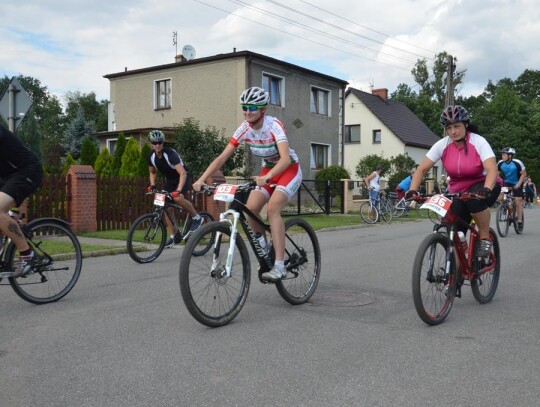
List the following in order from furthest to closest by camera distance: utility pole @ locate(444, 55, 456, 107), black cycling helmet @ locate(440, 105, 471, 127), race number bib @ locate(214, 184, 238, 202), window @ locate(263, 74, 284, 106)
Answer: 1. utility pole @ locate(444, 55, 456, 107)
2. window @ locate(263, 74, 284, 106)
3. black cycling helmet @ locate(440, 105, 471, 127)
4. race number bib @ locate(214, 184, 238, 202)

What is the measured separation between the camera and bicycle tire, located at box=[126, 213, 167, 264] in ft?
28.4

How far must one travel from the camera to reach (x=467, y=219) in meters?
5.83

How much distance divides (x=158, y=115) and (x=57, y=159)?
20.7 meters

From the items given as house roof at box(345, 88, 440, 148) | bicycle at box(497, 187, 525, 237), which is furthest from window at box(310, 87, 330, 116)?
bicycle at box(497, 187, 525, 237)

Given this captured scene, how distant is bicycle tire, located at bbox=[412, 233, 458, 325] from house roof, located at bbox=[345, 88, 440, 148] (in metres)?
39.4

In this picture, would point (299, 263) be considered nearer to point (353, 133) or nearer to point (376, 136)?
point (376, 136)

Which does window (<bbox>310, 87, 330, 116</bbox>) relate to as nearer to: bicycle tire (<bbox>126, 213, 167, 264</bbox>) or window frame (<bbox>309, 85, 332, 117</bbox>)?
window frame (<bbox>309, 85, 332, 117</bbox>)

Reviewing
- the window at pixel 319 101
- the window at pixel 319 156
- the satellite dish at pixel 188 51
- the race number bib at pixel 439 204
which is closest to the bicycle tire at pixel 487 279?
the race number bib at pixel 439 204

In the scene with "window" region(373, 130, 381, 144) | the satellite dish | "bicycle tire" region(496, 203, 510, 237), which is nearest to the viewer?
"bicycle tire" region(496, 203, 510, 237)

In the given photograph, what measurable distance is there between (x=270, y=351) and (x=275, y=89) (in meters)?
25.6

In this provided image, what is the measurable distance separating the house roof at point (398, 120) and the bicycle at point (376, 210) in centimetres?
2472

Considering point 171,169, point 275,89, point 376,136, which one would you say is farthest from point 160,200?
point 376,136

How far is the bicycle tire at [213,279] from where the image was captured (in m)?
4.65

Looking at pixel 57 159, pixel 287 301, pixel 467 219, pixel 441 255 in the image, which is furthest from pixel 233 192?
pixel 57 159
